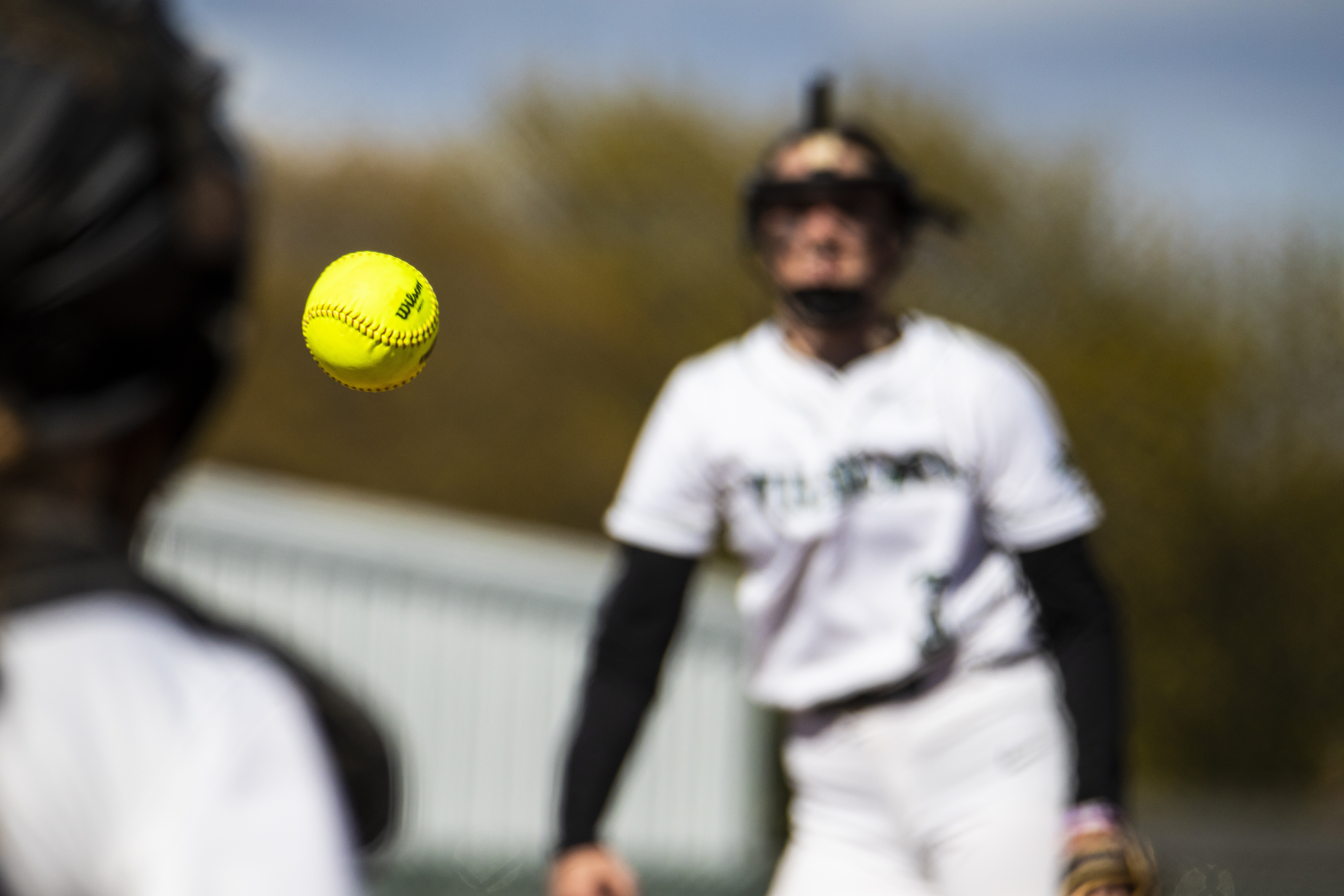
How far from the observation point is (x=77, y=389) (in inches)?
47.4

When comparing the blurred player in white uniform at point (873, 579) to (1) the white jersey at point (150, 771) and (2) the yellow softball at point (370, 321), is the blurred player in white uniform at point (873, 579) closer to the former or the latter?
(2) the yellow softball at point (370, 321)

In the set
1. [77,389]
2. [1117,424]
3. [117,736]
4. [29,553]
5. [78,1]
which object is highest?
[78,1]

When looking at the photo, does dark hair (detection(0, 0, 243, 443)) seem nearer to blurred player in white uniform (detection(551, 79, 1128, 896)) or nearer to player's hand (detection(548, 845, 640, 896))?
blurred player in white uniform (detection(551, 79, 1128, 896))

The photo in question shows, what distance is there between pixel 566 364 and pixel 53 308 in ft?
89.9

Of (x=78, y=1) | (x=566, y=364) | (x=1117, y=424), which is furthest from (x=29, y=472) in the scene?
(x=566, y=364)

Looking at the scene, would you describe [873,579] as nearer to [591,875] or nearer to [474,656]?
[591,875]

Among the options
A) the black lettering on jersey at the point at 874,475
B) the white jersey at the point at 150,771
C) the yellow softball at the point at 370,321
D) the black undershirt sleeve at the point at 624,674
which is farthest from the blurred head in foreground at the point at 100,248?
the black undershirt sleeve at the point at 624,674

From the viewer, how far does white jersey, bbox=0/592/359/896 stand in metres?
1.10

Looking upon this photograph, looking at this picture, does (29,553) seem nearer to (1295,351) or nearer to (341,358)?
(341,358)

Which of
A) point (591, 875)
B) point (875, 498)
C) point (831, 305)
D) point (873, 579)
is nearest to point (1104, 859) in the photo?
point (873, 579)

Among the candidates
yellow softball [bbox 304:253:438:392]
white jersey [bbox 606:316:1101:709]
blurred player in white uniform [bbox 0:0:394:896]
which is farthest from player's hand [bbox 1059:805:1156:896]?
blurred player in white uniform [bbox 0:0:394:896]

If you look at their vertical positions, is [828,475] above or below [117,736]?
below

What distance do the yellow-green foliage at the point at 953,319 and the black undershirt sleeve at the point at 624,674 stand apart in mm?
19626

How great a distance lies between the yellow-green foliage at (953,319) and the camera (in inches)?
971
